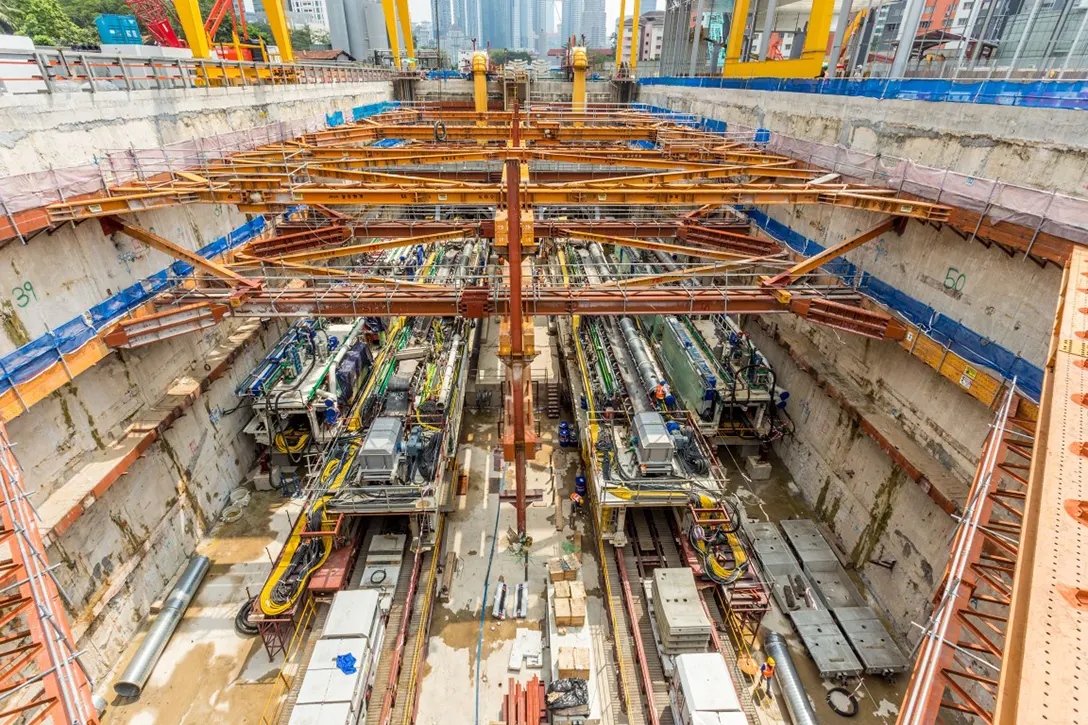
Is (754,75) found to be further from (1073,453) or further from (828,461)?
(1073,453)

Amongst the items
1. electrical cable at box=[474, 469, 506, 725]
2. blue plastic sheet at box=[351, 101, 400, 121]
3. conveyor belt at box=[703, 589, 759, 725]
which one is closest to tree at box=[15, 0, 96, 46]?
blue plastic sheet at box=[351, 101, 400, 121]

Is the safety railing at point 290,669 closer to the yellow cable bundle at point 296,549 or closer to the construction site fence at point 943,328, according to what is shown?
the yellow cable bundle at point 296,549

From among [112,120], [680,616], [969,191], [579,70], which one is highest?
[579,70]

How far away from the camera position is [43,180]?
36.3 feet

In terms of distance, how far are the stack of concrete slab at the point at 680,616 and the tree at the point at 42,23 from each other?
6196 centimetres

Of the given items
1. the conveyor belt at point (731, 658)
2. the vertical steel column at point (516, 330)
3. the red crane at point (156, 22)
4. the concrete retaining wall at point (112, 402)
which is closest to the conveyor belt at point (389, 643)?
the vertical steel column at point (516, 330)

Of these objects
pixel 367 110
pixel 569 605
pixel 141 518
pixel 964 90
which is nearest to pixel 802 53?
pixel 964 90

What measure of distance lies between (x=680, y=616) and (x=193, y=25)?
1331 inches

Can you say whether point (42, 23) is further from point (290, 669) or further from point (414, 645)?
point (414, 645)

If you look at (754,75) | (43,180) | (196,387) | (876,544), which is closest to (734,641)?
(876,544)

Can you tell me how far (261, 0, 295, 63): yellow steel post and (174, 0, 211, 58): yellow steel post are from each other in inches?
193

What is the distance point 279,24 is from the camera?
111 feet

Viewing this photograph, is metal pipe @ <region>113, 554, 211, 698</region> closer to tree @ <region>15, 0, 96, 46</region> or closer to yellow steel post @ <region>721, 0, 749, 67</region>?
yellow steel post @ <region>721, 0, 749, 67</region>

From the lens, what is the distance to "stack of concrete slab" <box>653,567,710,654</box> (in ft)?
35.1
